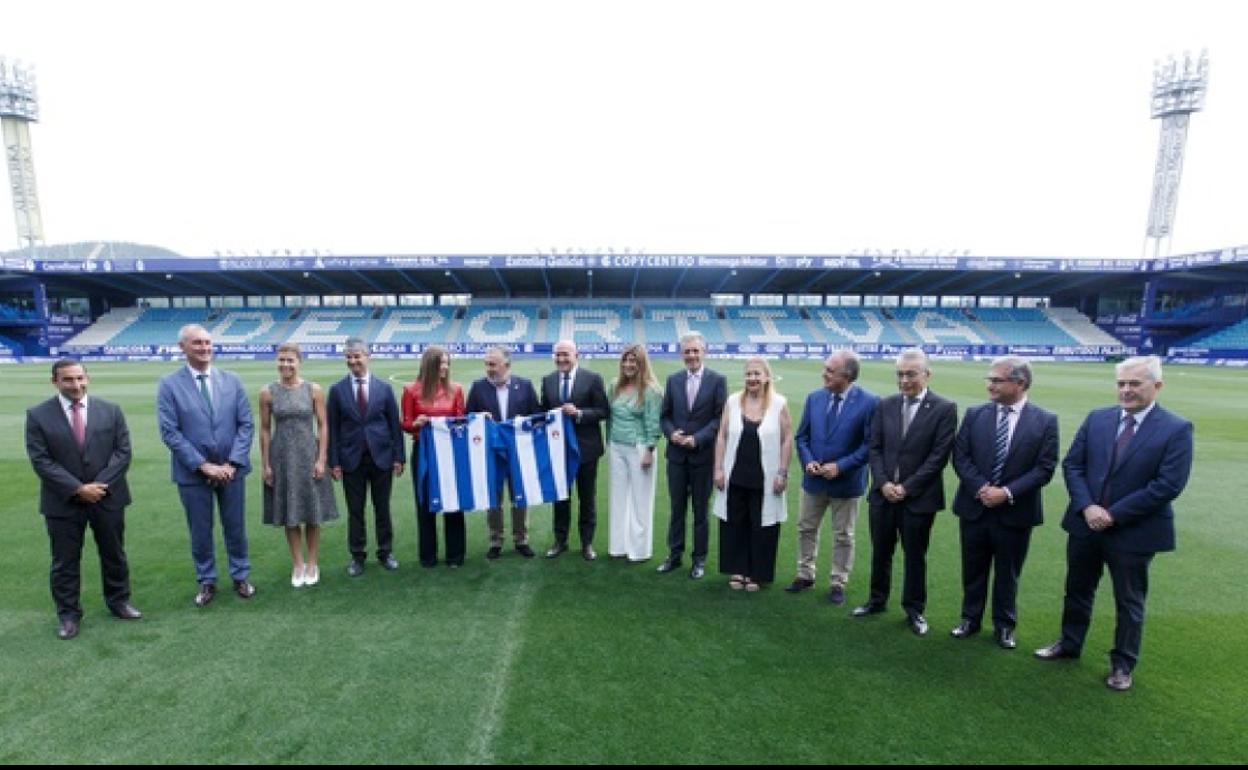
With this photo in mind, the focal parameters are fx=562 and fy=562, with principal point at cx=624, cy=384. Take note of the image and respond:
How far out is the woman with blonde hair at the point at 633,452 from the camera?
5.00m

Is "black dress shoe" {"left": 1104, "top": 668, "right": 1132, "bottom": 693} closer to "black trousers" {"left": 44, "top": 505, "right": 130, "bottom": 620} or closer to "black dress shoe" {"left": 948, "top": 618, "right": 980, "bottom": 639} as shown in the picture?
"black dress shoe" {"left": 948, "top": 618, "right": 980, "bottom": 639}

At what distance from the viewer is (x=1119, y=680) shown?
3.23 meters

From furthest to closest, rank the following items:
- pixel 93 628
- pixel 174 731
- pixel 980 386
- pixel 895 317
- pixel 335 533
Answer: pixel 895 317, pixel 980 386, pixel 335 533, pixel 93 628, pixel 174 731

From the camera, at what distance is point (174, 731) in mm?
2844

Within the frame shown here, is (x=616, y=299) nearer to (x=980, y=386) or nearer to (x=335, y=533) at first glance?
(x=980, y=386)

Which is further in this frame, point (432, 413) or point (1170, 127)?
point (1170, 127)

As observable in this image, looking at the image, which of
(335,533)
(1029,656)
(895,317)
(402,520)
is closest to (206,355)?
(335,533)

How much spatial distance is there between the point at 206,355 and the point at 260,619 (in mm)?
1971

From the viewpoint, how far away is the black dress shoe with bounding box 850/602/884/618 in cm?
409

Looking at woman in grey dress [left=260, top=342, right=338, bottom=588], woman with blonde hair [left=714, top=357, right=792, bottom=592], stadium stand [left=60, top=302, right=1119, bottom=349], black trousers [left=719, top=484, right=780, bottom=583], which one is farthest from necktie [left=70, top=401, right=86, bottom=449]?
stadium stand [left=60, top=302, right=1119, bottom=349]

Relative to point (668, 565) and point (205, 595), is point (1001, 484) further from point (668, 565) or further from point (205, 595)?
point (205, 595)

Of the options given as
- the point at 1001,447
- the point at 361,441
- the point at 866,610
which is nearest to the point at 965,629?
the point at 866,610

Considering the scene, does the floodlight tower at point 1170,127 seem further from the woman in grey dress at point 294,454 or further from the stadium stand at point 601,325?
the woman in grey dress at point 294,454

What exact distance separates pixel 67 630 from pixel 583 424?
387 centimetres
